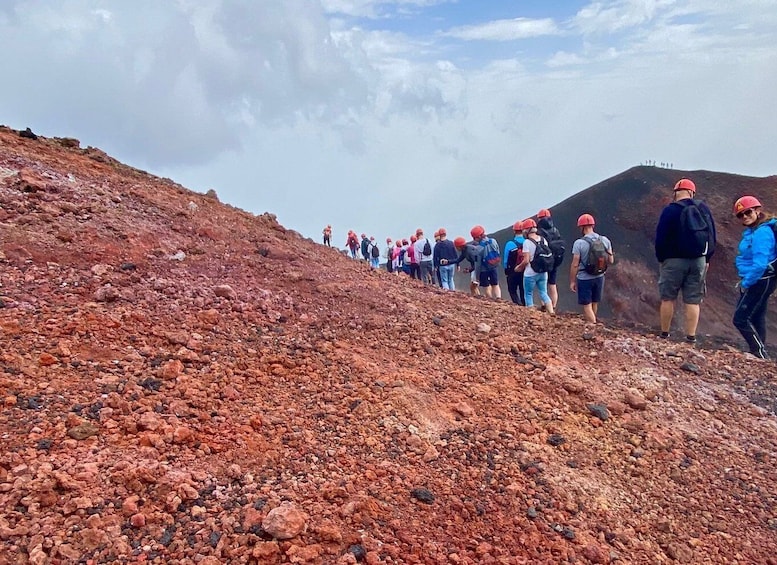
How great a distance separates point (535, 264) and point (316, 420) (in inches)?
211

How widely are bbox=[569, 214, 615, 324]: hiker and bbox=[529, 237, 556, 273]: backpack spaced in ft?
2.04

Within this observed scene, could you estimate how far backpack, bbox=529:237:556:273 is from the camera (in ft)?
26.5

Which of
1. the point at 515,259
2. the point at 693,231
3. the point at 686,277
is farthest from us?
the point at 515,259

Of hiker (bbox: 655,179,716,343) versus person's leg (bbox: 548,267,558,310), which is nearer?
hiker (bbox: 655,179,716,343)

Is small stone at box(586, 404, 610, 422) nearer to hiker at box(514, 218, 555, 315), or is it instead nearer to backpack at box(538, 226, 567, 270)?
hiker at box(514, 218, 555, 315)

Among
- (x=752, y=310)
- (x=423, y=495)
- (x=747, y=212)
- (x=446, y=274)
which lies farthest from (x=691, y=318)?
(x=446, y=274)

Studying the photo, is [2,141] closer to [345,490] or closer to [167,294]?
[167,294]

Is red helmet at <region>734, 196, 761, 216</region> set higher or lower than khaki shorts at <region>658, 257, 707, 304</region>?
higher

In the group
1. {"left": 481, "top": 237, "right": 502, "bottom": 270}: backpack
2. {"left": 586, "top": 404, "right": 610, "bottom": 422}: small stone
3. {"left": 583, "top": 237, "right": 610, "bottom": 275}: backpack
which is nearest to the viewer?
{"left": 586, "top": 404, "right": 610, "bottom": 422}: small stone

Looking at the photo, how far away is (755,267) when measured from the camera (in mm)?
6156

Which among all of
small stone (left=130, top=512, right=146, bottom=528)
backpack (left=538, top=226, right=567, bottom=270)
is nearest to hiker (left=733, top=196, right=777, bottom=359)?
backpack (left=538, top=226, right=567, bottom=270)

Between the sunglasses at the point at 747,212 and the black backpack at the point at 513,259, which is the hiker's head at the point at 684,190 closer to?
the sunglasses at the point at 747,212

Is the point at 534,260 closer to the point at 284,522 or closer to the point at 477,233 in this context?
the point at 477,233

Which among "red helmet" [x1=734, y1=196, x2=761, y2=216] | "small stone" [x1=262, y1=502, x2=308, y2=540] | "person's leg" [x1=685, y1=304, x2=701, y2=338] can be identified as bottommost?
"small stone" [x1=262, y1=502, x2=308, y2=540]
